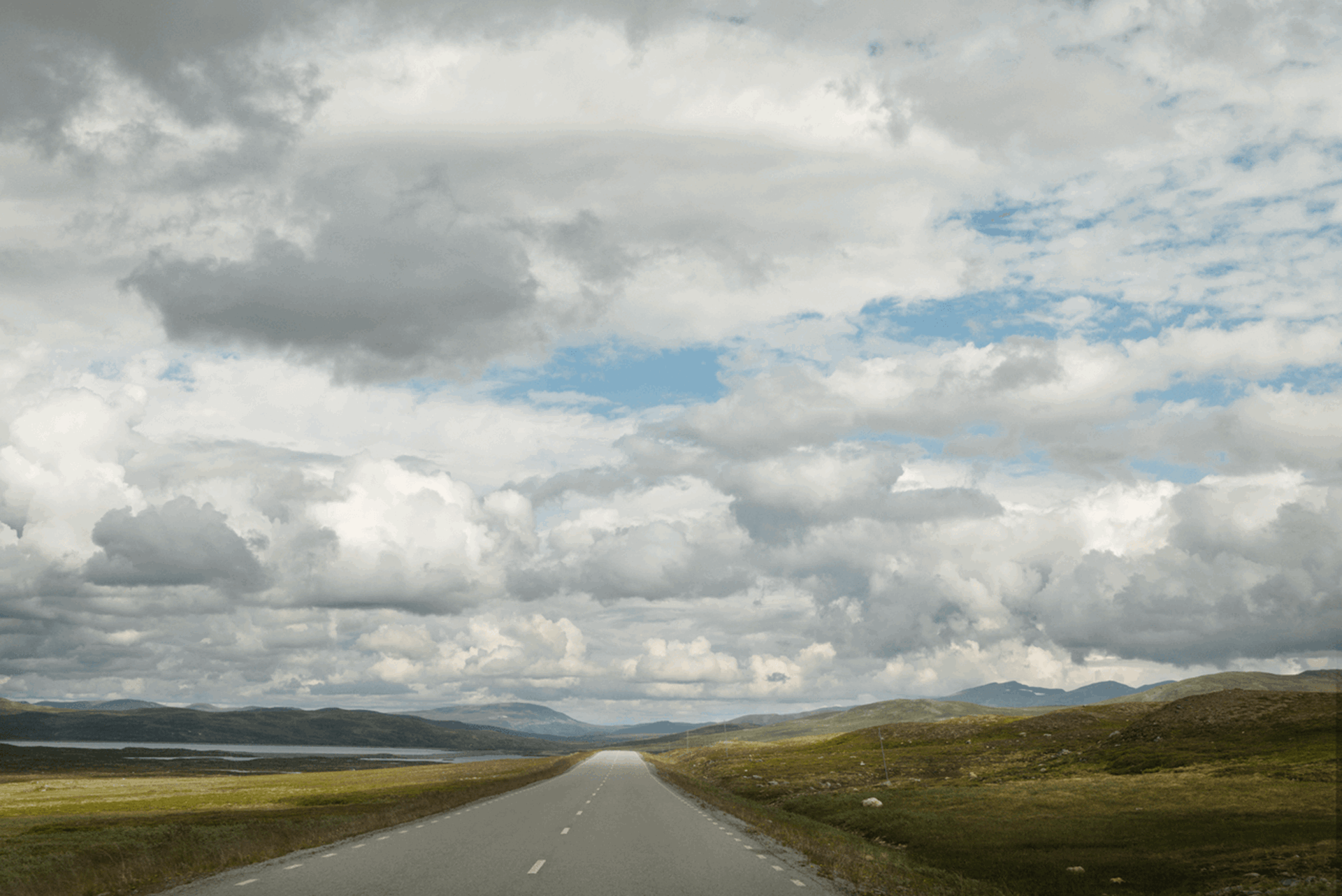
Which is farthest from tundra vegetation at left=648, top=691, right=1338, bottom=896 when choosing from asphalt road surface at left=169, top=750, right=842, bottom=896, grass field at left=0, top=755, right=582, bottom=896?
grass field at left=0, top=755, right=582, bottom=896

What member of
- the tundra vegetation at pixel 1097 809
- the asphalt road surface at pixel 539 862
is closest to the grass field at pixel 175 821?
the asphalt road surface at pixel 539 862

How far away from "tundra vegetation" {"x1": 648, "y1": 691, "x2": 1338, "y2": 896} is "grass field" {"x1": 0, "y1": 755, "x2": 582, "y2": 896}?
1525cm

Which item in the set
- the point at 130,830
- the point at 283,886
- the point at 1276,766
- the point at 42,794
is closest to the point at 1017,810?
the point at 1276,766

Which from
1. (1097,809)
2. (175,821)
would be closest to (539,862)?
(1097,809)

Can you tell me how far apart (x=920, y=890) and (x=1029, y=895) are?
4.67m

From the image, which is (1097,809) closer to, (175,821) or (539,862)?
(539,862)

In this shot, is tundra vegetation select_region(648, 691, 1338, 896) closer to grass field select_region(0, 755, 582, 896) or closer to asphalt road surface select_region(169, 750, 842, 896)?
asphalt road surface select_region(169, 750, 842, 896)

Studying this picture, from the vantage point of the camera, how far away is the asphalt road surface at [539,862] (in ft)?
56.9

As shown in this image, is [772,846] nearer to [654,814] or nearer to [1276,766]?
[654,814]

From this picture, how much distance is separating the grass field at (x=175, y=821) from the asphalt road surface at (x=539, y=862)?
173 cm

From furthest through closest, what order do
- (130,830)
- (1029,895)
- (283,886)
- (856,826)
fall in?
1. (130,830)
2. (856,826)
3. (1029,895)
4. (283,886)

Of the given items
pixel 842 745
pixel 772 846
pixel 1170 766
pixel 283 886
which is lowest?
pixel 842 745

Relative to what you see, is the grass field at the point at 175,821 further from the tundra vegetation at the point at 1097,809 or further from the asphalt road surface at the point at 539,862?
the tundra vegetation at the point at 1097,809

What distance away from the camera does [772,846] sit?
26797 mm
